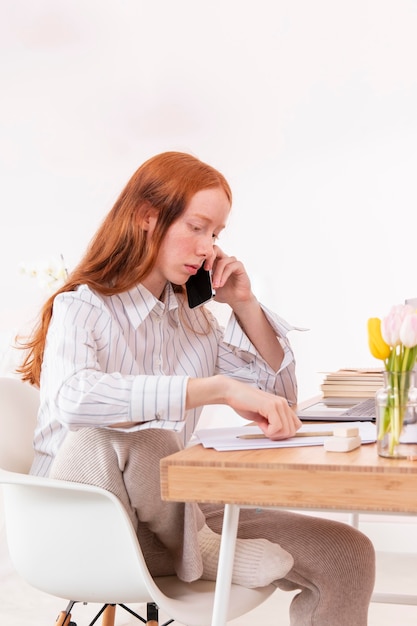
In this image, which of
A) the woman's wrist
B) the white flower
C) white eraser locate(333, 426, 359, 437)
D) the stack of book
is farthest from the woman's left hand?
the white flower

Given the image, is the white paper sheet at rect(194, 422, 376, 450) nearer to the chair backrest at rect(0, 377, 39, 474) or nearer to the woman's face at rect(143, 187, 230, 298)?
the woman's face at rect(143, 187, 230, 298)

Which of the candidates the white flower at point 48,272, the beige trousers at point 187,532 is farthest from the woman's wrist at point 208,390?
the white flower at point 48,272

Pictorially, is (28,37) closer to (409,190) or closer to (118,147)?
(118,147)

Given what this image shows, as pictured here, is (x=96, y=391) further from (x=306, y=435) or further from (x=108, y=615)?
(x=108, y=615)

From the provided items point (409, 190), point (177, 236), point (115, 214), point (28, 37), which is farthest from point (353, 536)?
point (28, 37)

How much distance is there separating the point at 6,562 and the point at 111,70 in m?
2.02

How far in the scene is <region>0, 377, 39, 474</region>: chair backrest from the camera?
1.54 meters

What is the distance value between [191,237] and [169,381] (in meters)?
0.44

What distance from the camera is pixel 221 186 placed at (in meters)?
1.57

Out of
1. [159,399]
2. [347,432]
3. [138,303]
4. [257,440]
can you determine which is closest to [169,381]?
[159,399]

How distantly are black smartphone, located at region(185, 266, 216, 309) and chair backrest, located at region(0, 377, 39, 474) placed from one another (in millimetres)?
376

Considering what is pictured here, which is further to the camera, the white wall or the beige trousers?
the white wall

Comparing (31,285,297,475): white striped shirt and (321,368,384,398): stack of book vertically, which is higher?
(31,285,297,475): white striped shirt

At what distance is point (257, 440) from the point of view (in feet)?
3.69
